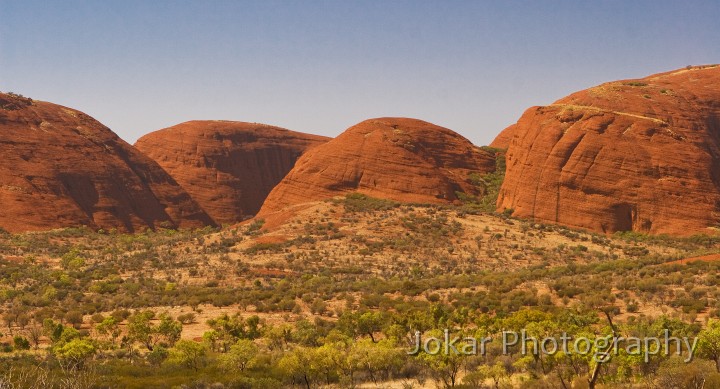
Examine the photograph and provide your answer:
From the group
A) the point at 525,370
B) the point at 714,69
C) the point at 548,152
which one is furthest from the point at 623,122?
the point at 525,370

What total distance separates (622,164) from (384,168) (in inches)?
862

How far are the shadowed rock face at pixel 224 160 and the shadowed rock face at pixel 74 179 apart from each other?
825cm

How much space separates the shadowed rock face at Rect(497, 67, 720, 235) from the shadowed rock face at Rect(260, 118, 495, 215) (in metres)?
7.45

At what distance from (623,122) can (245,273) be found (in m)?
34.4

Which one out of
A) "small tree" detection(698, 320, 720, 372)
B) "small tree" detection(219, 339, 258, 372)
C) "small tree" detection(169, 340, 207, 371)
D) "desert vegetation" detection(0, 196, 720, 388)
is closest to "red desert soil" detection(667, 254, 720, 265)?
"desert vegetation" detection(0, 196, 720, 388)

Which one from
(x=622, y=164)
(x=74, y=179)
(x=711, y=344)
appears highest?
(x=622, y=164)

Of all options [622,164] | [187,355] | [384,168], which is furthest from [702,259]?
[384,168]

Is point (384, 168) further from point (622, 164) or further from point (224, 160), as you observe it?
point (224, 160)

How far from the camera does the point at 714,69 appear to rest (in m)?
69.5

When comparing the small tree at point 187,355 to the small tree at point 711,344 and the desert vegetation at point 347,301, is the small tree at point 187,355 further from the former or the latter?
the small tree at point 711,344

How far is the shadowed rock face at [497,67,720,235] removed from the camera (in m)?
51.5

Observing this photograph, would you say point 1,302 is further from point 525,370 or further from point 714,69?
point 714,69

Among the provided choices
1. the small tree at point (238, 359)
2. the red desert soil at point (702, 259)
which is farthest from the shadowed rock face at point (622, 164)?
the small tree at point (238, 359)

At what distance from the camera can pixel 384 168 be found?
6456 centimetres
